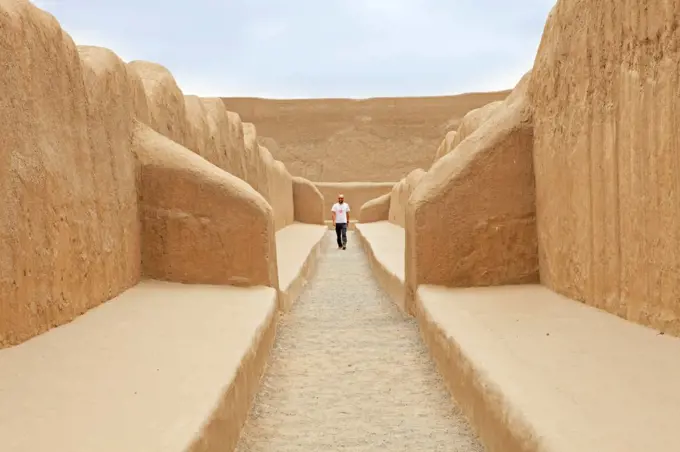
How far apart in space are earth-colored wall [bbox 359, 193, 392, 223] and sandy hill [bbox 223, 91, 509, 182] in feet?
49.9

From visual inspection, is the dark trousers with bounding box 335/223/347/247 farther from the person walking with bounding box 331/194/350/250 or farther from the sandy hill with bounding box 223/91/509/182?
the sandy hill with bounding box 223/91/509/182

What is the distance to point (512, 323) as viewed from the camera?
4105mm

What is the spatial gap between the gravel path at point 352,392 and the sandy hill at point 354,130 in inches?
1132

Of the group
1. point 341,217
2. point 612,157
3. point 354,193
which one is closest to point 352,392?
point 612,157

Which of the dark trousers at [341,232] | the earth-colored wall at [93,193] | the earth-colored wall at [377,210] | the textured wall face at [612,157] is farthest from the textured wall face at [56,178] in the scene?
the earth-colored wall at [377,210]

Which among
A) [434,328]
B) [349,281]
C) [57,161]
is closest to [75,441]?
[57,161]

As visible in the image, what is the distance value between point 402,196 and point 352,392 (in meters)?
11.4

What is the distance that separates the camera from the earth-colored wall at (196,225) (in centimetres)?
561

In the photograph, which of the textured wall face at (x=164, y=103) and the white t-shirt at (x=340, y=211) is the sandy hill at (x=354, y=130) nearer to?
the white t-shirt at (x=340, y=211)

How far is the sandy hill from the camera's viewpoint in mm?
34375

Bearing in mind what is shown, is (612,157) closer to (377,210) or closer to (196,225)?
(196,225)

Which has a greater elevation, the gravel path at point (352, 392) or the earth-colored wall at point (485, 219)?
the earth-colored wall at point (485, 219)

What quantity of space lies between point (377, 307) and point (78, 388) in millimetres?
4179

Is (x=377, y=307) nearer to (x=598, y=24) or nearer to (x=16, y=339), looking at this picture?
(x=598, y=24)
